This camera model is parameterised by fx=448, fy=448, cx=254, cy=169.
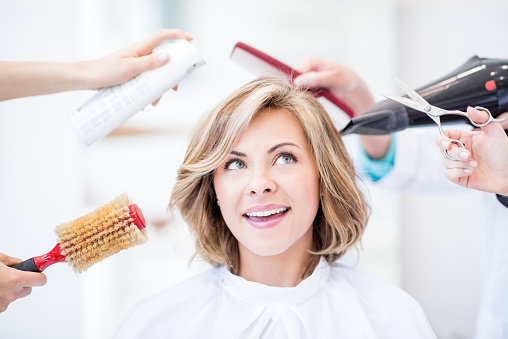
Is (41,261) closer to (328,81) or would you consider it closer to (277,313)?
(277,313)

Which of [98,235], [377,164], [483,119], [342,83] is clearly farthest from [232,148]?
[377,164]

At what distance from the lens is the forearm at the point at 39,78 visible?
45.9 inches

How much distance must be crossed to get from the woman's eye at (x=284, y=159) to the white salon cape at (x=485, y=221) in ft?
2.01

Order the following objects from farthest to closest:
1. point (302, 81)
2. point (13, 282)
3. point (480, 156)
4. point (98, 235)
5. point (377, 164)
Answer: point (377, 164)
point (302, 81)
point (480, 156)
point (98, 235)
point (13, 282)

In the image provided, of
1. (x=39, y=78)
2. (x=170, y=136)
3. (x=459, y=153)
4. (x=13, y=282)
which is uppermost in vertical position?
(x=39, y=78)

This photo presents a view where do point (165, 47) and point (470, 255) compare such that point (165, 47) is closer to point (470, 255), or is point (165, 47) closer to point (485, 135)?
point (485, 135)

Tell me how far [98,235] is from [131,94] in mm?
406

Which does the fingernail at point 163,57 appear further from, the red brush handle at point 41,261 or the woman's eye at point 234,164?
the red brush handle at point 41,261

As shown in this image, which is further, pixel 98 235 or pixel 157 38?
pixel 157 38

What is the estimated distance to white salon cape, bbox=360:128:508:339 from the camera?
1.38 meters

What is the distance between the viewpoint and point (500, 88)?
1175mm

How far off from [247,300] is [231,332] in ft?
0.34

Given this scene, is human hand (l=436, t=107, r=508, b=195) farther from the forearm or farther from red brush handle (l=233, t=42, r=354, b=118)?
the forearm

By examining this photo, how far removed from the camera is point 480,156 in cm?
111
